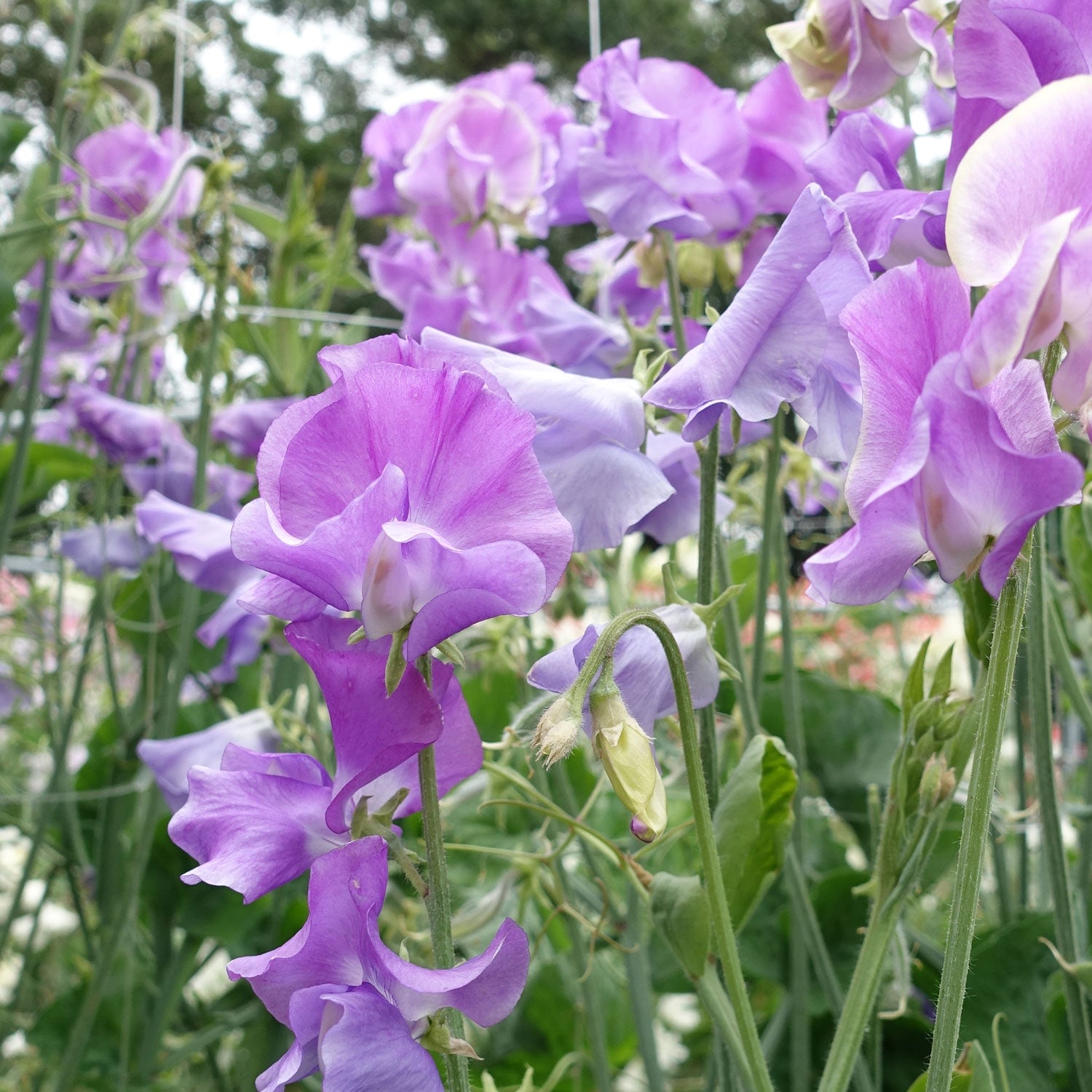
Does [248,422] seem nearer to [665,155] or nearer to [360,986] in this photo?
[665,155]

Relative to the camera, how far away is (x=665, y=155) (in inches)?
19.8

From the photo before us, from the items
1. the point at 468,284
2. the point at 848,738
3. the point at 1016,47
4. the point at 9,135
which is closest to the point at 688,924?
the point at 1016,47

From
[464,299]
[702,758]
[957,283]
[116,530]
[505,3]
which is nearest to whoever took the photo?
[957,283]

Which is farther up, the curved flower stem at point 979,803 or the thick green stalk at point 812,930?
the curved flower stem at point 979,803

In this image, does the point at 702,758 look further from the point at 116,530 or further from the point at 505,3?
the point at 505,3

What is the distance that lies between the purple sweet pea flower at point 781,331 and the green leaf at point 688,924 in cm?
14

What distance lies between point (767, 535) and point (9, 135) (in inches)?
24.8

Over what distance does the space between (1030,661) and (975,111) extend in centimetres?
21

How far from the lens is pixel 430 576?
0.27m

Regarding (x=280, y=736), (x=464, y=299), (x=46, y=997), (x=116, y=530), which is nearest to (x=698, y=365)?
(x=280, y=736)

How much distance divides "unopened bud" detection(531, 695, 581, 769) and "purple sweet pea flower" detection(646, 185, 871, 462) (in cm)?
9

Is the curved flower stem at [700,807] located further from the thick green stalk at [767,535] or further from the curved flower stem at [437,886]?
the thick green stalk at [767,535]

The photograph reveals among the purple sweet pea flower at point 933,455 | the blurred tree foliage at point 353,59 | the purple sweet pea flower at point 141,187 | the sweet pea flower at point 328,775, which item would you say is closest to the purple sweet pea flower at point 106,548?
the purple sweet pea flower at point 141,187

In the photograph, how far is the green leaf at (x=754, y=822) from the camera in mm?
373
